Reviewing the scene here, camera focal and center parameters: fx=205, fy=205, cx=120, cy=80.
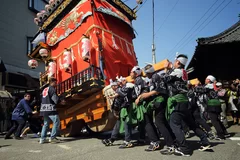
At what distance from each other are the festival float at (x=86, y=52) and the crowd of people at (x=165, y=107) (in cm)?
87

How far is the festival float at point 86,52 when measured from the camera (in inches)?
240

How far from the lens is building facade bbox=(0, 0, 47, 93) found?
15336mm

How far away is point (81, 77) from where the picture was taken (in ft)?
20.8

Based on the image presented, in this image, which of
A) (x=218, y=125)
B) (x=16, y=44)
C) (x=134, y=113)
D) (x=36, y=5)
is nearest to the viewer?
(x=134, y=113)

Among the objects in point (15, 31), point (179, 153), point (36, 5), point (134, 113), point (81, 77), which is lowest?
point (179, 153)

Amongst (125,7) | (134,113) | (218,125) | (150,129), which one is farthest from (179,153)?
(125,7)

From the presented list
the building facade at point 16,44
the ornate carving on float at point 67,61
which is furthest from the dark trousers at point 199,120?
the building facade at point 16,44

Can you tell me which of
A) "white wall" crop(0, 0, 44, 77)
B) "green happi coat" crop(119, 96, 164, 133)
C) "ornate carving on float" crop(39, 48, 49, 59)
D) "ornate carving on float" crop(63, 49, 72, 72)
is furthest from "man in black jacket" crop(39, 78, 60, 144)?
"white wall" crop(0, 0, 44, 77)

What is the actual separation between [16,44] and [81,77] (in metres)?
12.8

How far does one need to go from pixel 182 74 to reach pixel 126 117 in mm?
1717

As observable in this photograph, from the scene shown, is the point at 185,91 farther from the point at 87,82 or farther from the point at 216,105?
the point at 87,82

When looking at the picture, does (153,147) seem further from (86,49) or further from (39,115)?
(39,115)

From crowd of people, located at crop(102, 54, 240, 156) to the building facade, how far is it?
12339 mm

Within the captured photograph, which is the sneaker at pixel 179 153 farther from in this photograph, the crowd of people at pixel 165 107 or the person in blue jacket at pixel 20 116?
the person in blue jacket at pixel 20 116
